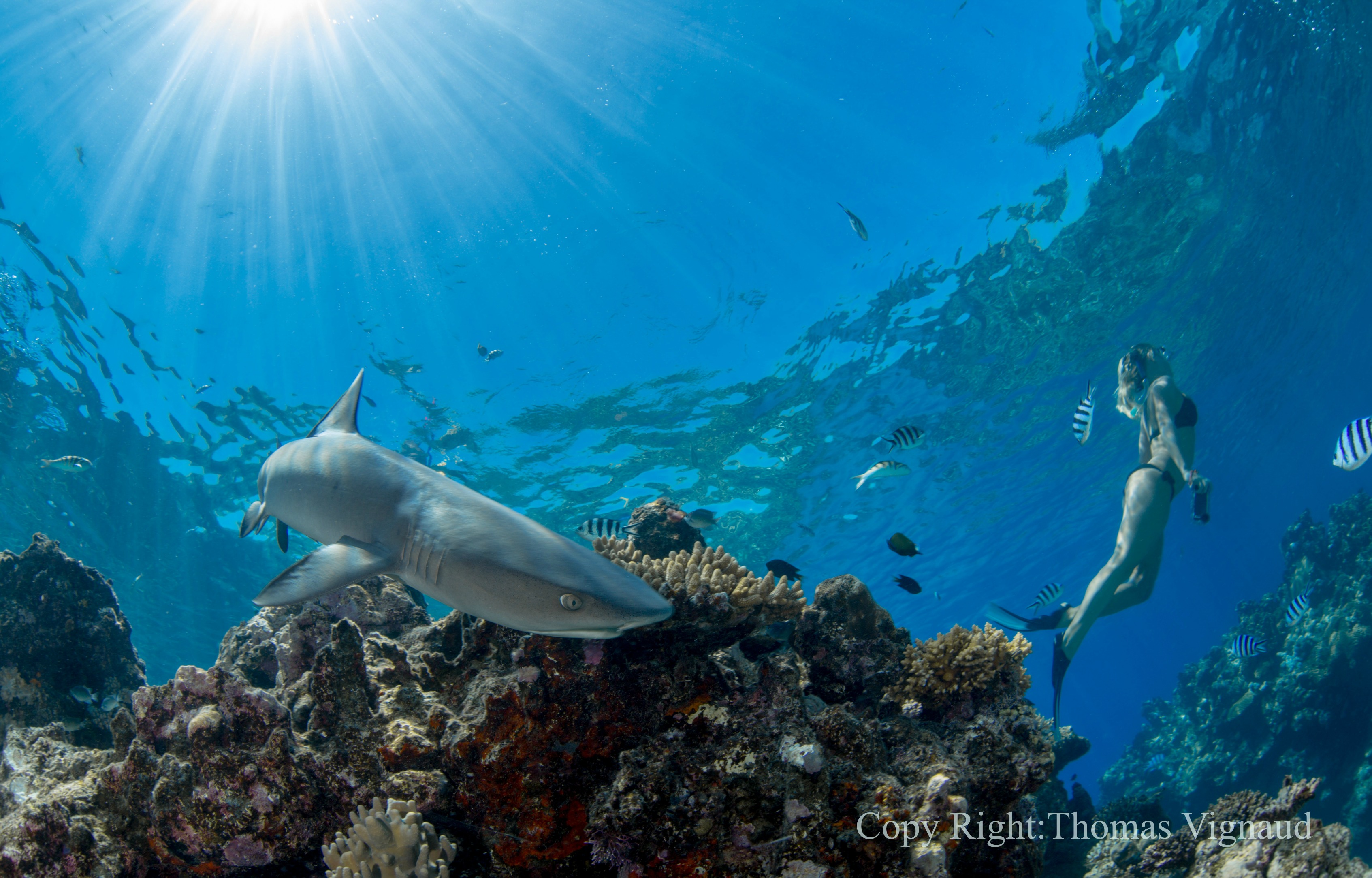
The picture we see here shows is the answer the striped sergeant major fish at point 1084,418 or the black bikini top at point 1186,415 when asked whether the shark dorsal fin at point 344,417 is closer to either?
the striped sergeant major fish at point 1084,418

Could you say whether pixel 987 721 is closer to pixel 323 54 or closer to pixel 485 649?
pixel 485 649

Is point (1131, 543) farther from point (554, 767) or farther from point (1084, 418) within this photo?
point (554, 767)

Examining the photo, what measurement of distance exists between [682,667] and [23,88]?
1809 cm

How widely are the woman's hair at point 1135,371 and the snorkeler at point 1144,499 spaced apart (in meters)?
0.01

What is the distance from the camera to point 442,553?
2449 mm

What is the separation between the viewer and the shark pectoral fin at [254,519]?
3.89 metres

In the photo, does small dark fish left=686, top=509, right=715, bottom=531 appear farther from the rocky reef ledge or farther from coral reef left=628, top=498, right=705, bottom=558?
the rocky reef ledge

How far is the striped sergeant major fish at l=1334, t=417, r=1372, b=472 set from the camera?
7.09 m

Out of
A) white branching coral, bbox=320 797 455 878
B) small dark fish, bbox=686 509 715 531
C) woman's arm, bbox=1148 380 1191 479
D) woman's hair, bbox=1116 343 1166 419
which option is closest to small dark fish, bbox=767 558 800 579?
small dark fish, bbox=686 509 715 531

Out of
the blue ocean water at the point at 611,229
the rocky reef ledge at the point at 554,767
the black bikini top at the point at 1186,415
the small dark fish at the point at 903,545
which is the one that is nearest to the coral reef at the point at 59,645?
the rocky reef ledge at the point at 554,767

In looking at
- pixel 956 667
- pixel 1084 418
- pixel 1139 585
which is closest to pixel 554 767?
pixel 956 667

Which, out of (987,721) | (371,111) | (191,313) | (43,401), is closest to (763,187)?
(371,111)

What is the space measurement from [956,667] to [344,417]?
14.7ft

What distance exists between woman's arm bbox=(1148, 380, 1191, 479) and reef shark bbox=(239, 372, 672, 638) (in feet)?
31.4
